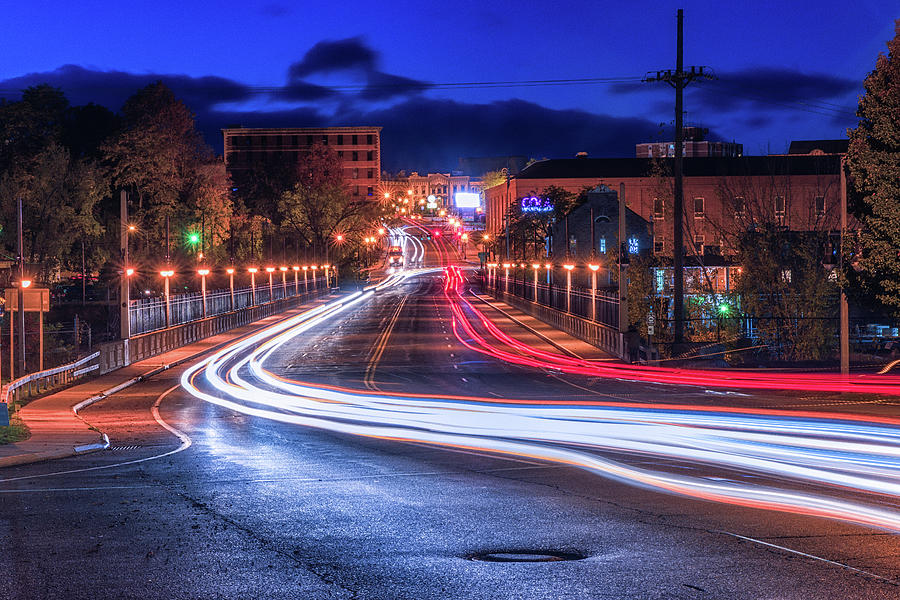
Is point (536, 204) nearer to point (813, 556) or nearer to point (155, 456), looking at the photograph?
point (155, 456)

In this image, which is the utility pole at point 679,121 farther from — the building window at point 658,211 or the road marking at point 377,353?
the building window at point 658,211

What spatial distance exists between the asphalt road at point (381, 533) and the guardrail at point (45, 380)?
997cm

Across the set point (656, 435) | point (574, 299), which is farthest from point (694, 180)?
point (656, 435)

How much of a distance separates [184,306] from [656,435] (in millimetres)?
38982

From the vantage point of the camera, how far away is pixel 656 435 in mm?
17234

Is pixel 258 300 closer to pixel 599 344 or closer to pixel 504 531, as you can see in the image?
pixel 599 344

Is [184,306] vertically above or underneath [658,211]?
underneath

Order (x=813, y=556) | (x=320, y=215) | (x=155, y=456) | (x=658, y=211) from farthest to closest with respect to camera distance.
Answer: (x=320, y=215) < (x=658, y=211) < (x=155, y=456) < (x=813, y=556)

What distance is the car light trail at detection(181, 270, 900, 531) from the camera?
12023mm

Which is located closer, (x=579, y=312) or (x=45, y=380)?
(x=45, y=380)

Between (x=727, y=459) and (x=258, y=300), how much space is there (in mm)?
64448

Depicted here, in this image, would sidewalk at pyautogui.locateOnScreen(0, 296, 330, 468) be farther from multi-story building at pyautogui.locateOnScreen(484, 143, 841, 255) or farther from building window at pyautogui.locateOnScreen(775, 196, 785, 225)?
multi-story building at pyautogui.locateOnScreen(484, 143, 841, 255)

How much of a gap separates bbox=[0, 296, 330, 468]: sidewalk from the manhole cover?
9829 millimetres

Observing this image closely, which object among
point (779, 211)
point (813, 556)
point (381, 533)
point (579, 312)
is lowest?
point (381, 533)
